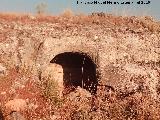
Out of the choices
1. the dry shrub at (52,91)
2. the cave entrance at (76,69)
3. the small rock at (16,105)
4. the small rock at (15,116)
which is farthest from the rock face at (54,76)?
the small rock at (15,116)

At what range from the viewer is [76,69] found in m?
14.3

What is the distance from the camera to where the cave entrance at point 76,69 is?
14.0 meters

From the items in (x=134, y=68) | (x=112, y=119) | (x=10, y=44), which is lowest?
(x=112, y=119)

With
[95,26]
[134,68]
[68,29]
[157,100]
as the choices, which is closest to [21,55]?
[68,29]

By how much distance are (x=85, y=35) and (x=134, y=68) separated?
207cm

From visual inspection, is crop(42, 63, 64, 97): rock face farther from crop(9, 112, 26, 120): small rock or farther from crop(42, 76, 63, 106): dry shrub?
crop(9, 112, 26, 120): small rock

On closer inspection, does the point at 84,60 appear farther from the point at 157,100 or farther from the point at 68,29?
the point at 157,100

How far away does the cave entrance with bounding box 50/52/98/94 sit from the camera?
14.0m

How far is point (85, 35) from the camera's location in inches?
527

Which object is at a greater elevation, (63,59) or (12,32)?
(12,32)

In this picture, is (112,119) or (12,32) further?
(12,32)

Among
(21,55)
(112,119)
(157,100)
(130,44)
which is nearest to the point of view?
(112,119)

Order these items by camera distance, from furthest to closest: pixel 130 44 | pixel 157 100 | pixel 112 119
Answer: pixel 130 44 → pixel 157 100 → pixel 112 119

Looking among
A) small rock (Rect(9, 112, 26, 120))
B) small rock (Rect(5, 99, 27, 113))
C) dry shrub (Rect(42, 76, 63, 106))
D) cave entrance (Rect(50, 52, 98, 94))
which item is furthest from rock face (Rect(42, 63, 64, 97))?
small rock (Rect(9, 112, 26, 120))
